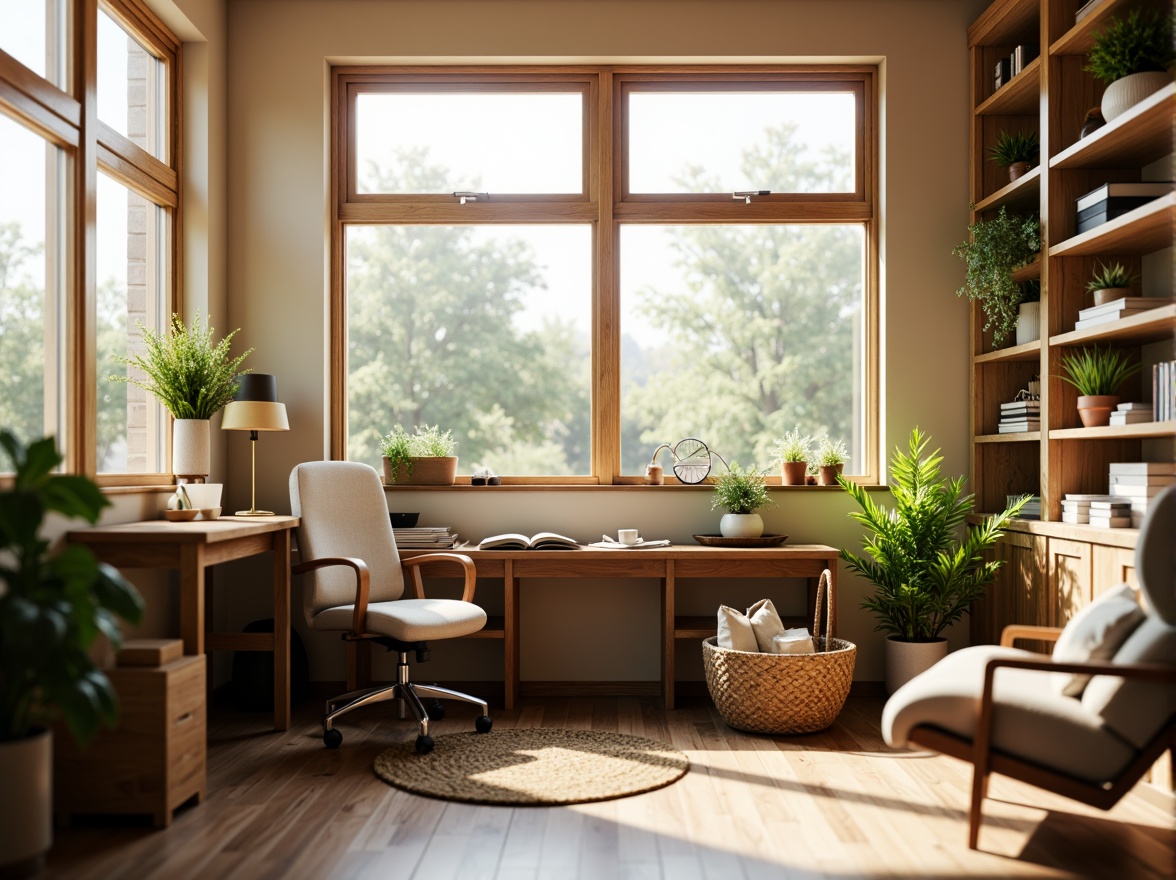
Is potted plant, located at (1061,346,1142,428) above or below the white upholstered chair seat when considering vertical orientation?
above

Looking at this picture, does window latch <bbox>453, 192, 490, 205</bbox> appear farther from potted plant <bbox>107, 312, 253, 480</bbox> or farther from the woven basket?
the woven basket

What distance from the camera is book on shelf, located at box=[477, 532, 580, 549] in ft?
14.5

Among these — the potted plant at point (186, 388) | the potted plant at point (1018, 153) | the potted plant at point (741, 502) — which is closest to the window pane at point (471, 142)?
the potted plant at point (186, 388)

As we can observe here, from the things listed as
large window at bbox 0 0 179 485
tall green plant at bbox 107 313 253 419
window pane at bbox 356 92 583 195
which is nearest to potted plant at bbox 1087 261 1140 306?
window pane at bbox 356 92 583 195

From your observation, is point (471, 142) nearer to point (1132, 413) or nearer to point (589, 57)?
point (589, 57)

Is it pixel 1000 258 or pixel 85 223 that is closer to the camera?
pixel 85 223

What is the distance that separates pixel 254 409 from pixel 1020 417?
3387 millimetres

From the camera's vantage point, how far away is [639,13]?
4.82 m

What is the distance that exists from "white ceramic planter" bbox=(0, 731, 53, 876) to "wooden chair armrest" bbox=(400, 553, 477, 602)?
177cm

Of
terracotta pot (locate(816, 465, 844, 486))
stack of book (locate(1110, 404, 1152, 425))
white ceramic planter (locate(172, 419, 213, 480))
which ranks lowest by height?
terracotta pot (locate(816, 465, 844, 486))

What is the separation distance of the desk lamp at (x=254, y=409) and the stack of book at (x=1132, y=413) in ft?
11.2

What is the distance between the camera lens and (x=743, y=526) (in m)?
4.51

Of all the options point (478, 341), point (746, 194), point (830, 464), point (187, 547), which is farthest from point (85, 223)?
point (830, 464)

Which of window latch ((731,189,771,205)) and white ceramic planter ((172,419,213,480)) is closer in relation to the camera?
white ceramic planter ((172,419,213,480))
